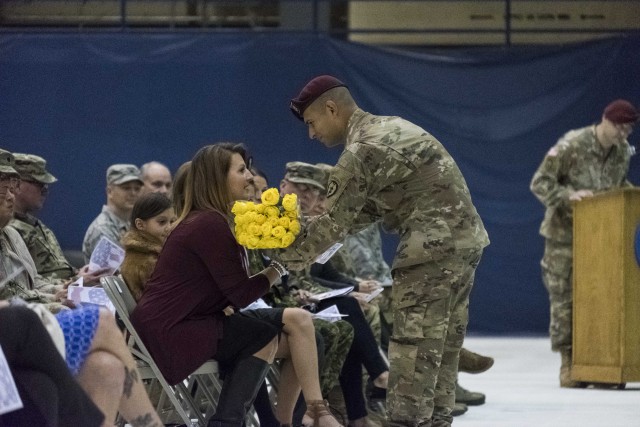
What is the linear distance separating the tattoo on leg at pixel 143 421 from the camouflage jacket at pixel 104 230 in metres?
3.05

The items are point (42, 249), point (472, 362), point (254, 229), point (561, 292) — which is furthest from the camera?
point (561, 292)

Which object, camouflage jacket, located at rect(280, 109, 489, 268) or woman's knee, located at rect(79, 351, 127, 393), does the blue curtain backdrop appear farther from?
woman's knee, located at rect(79, 351, 127, 393)

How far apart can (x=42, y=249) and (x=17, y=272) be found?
1.04 metres

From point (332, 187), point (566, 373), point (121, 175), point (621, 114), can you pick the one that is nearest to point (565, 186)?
point (621, 114)

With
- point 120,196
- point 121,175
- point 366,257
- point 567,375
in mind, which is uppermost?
point 121,175

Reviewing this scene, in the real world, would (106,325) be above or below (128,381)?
above

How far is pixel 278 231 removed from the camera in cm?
536

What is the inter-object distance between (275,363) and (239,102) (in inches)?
233

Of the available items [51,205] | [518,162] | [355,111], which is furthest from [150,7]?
[355,111]

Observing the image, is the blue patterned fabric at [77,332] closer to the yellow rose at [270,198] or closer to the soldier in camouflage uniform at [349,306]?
the yellow rose at [270,198]

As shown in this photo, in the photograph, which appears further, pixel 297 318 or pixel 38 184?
pixel 38 184

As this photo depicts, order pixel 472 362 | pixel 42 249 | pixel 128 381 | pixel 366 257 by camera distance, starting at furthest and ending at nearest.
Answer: pixel 366 257 → pixel 472 362 → pixel 42 249 → pixel 128 381

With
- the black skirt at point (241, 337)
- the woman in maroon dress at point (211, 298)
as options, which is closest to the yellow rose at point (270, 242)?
the woman in maroon dress at point (211, 298)

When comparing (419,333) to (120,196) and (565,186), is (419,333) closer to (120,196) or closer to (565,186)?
(120,196)
